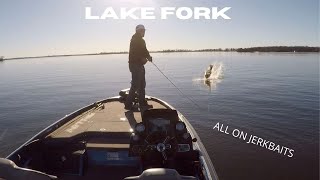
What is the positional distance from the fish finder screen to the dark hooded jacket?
462cm

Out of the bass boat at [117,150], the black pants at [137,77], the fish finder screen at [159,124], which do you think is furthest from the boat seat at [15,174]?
the black pants at [137,77]

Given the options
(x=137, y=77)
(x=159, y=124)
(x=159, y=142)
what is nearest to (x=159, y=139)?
(x=159, y=142)

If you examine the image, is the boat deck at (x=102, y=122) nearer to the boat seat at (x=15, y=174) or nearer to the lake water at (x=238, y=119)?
the lake water at (x=238, y=119)

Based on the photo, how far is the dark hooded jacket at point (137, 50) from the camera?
10578mm

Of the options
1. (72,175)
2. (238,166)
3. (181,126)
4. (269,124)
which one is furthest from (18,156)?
(269,124)

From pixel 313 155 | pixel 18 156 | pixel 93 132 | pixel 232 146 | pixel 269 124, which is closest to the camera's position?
pixel 18 156

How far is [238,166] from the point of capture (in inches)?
422

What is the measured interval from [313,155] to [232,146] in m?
2.88

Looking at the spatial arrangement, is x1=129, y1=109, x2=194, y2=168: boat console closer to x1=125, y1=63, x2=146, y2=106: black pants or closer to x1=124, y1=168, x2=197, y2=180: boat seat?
x1=124, y1=168, x2=197, y2=180: boat seat

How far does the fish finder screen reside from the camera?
637cm

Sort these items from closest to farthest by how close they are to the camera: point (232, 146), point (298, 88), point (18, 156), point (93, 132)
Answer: point (18, 156) < point (93, 132) < point (232, 146) < point (298, 88)

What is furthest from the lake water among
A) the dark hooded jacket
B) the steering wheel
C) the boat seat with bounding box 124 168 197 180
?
the boat seat with bounding box 124 168 197 180

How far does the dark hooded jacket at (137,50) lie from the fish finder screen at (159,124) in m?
4.62

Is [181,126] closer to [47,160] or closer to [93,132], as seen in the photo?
[93,132]
